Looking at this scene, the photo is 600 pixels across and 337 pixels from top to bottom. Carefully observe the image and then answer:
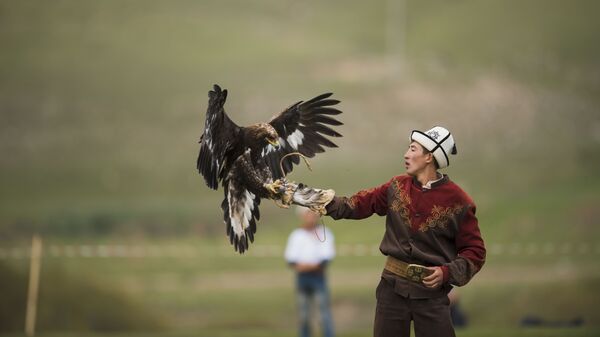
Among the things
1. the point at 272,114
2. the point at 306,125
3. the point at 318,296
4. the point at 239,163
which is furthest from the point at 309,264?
the point at 272,114

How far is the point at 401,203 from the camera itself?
4965 mm

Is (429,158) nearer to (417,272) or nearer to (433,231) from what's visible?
(433,231)

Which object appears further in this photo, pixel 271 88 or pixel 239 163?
→ pixel 271 88

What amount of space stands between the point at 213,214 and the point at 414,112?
13.8 feet

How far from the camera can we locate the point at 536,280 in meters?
13.8

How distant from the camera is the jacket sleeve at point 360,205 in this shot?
4988 mm

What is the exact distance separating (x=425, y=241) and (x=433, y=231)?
0.06 metres

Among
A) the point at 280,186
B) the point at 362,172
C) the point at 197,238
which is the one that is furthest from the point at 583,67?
the point at 280,186

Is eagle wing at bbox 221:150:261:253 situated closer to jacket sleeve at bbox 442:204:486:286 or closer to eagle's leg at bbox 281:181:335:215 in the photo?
eagle's leg at bbox 281:181:335:215

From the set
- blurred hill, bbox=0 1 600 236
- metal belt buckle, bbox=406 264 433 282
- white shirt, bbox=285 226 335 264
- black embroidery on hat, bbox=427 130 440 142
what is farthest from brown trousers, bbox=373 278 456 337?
blurred hill, bbox=0 1 600 236

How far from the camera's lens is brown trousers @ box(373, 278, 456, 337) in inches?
193

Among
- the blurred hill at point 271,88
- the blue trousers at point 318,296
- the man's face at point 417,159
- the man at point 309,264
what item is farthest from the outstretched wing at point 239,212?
the blurred hill at point 271,88

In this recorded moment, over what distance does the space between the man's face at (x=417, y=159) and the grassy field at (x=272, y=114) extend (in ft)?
28.6

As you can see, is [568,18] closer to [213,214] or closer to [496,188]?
[496,188]
